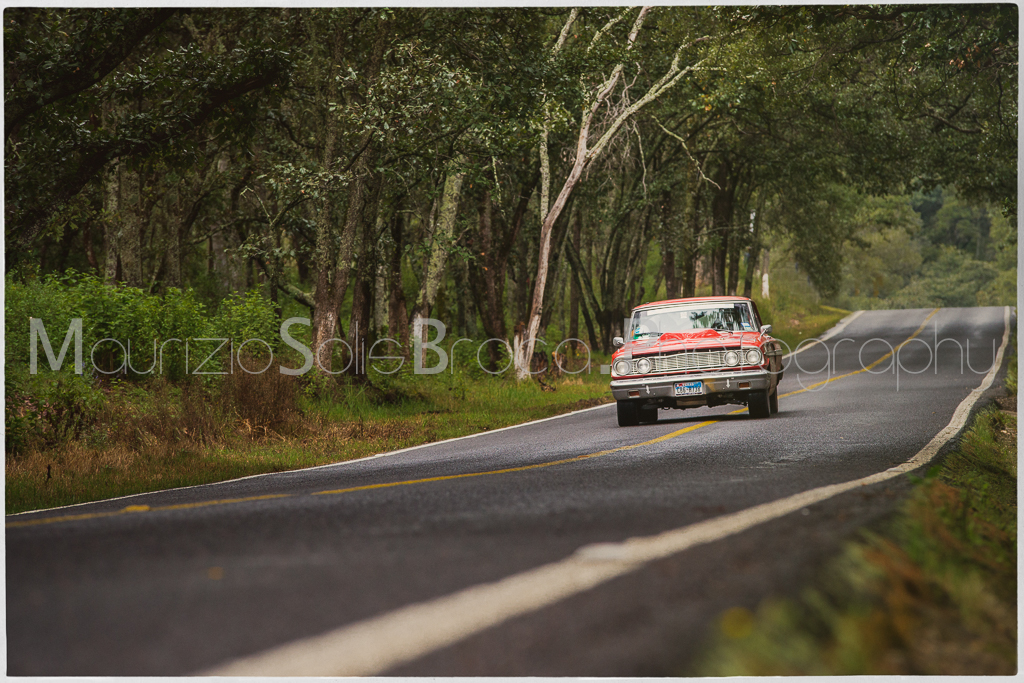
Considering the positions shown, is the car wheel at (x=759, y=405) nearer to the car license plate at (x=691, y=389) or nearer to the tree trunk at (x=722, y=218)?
the car license plate at (x=691, y=389)

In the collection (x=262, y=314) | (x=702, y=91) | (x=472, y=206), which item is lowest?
(x=262, y=314)

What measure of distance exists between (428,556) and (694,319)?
10.4 metres

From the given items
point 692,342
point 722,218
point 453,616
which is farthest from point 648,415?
point 722,218

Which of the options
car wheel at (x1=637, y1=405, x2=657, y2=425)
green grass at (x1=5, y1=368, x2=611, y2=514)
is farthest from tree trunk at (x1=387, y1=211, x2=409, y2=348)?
car wheel at (x1=637, y1=405, x2=657, y2=425)

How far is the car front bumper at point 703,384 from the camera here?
43.3ft

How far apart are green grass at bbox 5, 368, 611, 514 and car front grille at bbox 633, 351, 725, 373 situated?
3.39 meters

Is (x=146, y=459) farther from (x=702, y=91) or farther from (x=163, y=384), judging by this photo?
(x=702, y=91)

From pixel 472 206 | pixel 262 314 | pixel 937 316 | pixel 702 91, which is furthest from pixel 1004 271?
pixel 262 314

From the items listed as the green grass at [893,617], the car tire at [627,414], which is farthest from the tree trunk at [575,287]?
the green grass at [893,617]

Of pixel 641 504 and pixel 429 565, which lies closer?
pixel 429 565

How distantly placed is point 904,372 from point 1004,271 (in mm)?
58308

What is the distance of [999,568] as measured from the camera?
5.00 metres

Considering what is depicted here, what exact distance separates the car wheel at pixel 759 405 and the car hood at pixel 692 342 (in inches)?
30.0

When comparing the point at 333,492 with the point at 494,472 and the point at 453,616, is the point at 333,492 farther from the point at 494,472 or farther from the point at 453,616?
the point at 453,616
